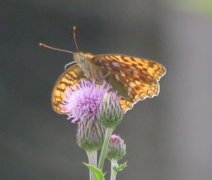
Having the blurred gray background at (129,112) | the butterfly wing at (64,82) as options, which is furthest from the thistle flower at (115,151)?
the blurred gray background at (129,112)

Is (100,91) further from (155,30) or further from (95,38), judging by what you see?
(155,30)

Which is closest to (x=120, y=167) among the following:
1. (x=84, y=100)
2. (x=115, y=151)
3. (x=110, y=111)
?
(x=110, y=111)

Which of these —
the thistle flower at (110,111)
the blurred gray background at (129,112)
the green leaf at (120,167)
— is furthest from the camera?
the blurred gray background at (129,112)

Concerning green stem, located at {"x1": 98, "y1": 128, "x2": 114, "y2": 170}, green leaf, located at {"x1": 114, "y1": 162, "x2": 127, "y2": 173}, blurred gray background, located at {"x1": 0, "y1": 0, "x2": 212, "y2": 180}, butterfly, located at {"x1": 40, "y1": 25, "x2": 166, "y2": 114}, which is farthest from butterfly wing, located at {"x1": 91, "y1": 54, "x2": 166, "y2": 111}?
blurred gray background, located at {"x1": 0, "y1": 0, "x2": 212, "y2": 180}

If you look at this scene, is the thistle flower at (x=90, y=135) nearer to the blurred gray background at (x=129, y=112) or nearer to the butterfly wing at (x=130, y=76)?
the butterfly wing at (x=130, y=76)

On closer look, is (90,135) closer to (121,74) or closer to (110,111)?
(110,111)
